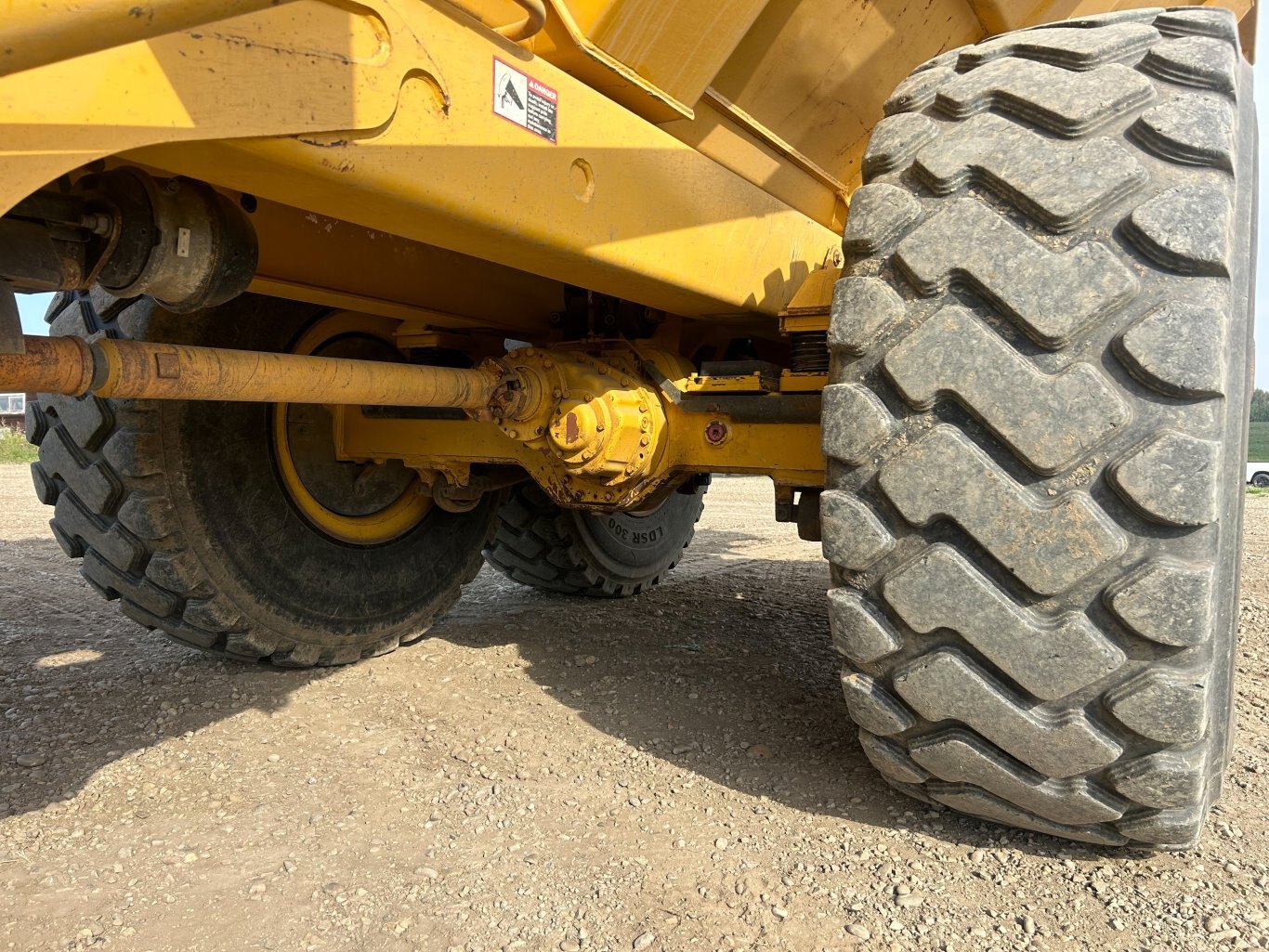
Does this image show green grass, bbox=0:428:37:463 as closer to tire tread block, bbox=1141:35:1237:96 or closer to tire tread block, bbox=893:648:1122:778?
tire tread block, bbox=893:648:1122:778

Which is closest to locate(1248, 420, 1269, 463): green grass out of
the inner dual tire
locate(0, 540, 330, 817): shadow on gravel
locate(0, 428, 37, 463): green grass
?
the inner dual tire

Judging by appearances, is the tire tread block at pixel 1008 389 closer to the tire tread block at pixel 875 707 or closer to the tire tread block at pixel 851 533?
the tire tread block at pixel 851 533

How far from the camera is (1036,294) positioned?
4.53 ft

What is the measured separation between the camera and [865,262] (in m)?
1.55

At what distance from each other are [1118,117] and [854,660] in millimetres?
981

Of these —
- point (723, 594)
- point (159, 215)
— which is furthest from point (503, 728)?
point (723, 594)

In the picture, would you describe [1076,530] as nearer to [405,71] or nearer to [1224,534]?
[1224,534]

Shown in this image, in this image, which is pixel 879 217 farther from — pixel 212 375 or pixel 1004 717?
pixel 212 375

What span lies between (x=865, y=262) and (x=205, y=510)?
1793 mm

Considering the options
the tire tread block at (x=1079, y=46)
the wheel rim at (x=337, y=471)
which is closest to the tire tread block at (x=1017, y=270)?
the tire tread block at (x=1079, y=46)

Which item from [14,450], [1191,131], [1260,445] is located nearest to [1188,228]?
[1191,131]

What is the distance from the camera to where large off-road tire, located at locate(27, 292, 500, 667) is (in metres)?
2.27

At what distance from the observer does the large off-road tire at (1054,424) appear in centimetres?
134

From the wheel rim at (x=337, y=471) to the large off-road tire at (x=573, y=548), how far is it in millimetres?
705
